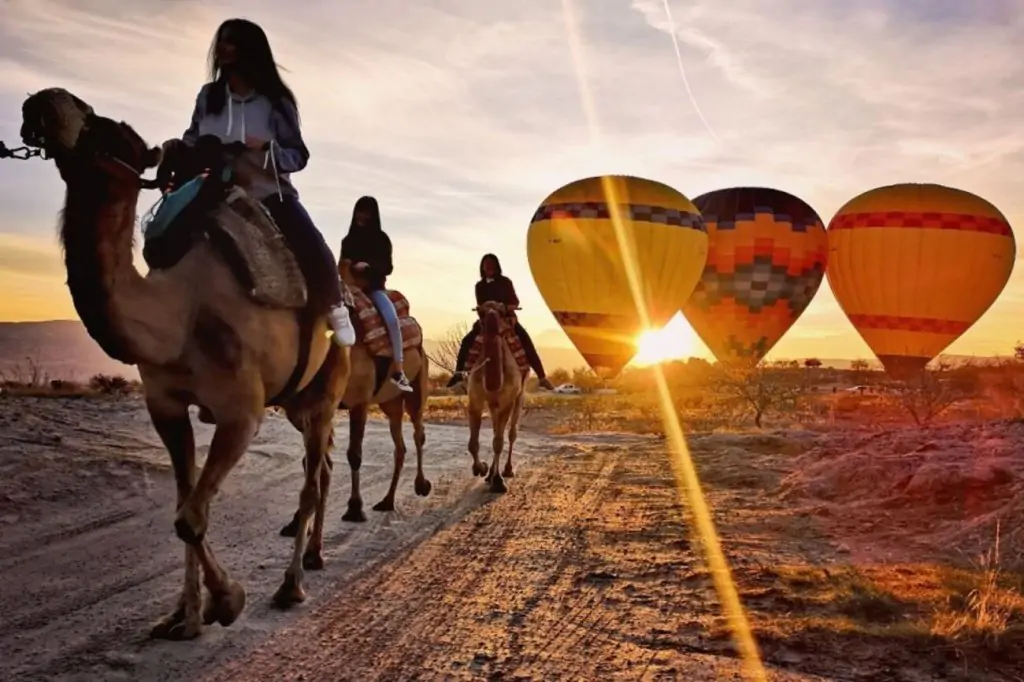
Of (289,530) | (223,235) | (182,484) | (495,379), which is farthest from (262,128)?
(495,379)

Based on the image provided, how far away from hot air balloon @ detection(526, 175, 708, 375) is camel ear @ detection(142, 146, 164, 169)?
91.5ft

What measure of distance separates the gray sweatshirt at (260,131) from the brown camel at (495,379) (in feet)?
24.6

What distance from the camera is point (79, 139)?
4.81 metres

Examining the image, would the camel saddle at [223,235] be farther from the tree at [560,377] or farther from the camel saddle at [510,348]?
the tree at [560,377]

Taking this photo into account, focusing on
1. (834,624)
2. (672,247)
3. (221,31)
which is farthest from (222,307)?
(672,247)

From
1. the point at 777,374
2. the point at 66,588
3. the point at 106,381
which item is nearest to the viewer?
the point at 66,588

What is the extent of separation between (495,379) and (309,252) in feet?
25.6

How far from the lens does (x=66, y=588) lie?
6910mm

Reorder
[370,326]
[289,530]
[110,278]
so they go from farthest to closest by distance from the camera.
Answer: [370,326]
[289,530]
[110,278]

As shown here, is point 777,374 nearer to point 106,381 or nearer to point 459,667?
point 106,381

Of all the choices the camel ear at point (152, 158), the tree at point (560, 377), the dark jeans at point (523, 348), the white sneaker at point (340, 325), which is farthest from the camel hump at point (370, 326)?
the tree at point (560, 377)

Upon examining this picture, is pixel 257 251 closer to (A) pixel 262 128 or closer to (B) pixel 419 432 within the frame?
(A) pixel 262 128

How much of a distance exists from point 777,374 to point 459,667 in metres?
36.4

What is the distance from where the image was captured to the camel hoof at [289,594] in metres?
6.62
